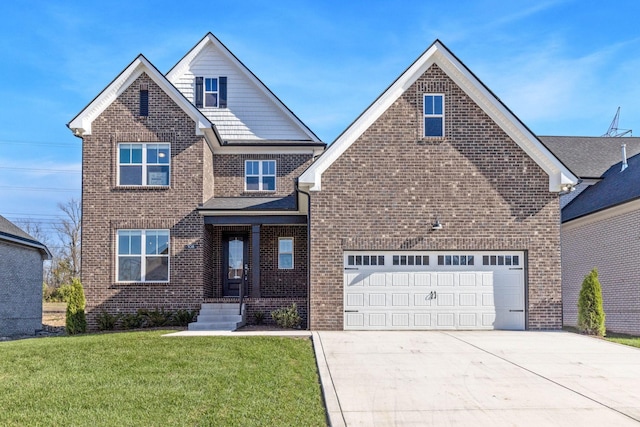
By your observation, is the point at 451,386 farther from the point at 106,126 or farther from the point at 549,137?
the point at 549,137

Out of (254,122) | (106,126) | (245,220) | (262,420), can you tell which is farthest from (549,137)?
(262,420)

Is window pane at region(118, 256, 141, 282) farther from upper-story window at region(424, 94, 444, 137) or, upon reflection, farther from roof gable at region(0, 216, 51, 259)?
upper-story window at region(424, 94, 444, 137)

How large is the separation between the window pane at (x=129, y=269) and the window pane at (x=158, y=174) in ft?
8.05

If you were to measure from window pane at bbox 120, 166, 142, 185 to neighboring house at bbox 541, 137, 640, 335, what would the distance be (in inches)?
567

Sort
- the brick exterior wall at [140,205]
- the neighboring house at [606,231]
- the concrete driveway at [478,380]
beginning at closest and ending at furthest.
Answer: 1. the concrete driveway at [478,380]
2. the neighboring house at [606,231]
3. the brick exterior wall at [140,205]

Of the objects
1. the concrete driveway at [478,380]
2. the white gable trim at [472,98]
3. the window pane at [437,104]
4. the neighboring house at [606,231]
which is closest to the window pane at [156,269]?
the white gable trim at [472,98]

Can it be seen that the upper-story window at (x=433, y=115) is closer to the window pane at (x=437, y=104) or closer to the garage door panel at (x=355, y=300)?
the window pane at (x=437, y=104)

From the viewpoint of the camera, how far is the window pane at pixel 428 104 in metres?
15.1

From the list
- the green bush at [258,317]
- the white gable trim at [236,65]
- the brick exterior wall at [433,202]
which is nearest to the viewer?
the brick exterior wall at [433,202]

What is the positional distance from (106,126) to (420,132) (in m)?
9.54

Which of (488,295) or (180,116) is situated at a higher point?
(180,116)

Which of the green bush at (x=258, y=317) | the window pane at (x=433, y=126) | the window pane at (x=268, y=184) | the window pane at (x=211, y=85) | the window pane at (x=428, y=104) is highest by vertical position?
the window pane at (x=211, y=85)

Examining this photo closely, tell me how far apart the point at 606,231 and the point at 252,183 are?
11.6 m

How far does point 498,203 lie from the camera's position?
14.9 m
